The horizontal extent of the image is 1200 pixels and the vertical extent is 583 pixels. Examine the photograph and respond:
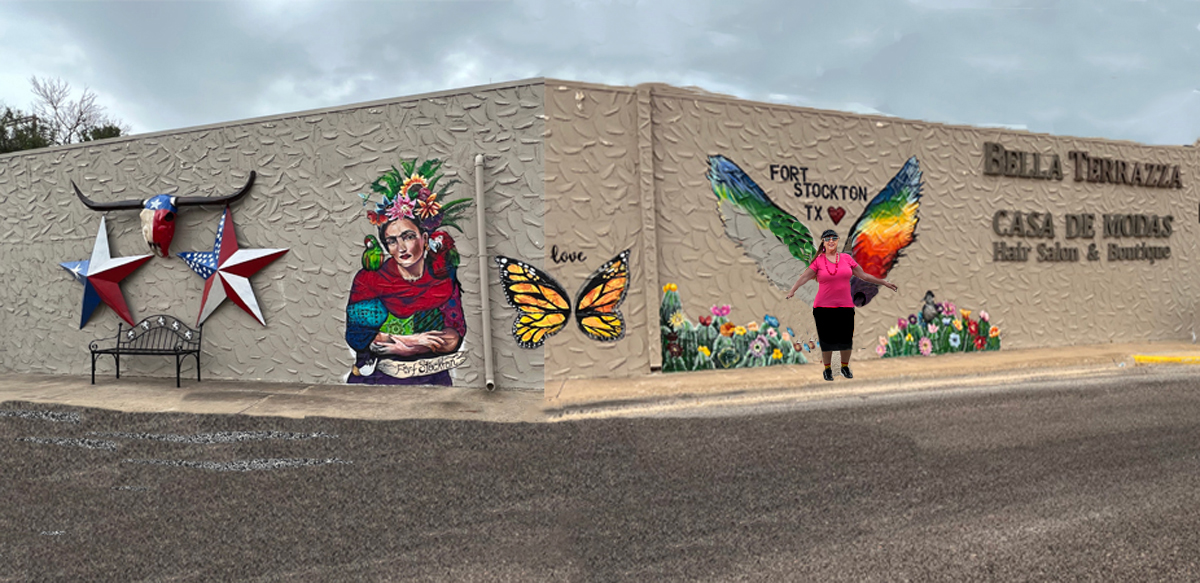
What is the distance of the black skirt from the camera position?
5520 mm

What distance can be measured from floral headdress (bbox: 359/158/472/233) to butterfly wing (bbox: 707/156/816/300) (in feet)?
11.3

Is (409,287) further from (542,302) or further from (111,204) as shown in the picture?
(111,204)

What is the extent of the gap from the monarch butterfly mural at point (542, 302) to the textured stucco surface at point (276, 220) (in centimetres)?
16

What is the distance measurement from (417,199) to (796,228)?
522cm

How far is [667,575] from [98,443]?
5.93 metres

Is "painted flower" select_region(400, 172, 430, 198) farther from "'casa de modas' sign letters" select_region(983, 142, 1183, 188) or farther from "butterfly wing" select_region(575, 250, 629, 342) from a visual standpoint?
"'casa de modas' sign letters" select_region(983, 142, 1183, 188)

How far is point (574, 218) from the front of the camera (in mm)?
9062

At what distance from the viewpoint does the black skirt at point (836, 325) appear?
18.1 ft

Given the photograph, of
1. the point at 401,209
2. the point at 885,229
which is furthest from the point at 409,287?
the point at 885,229

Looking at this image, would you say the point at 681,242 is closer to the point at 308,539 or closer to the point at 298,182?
the point at 298,182

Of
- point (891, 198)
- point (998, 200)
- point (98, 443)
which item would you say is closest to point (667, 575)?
point (98, 443)

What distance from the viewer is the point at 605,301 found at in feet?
30.3

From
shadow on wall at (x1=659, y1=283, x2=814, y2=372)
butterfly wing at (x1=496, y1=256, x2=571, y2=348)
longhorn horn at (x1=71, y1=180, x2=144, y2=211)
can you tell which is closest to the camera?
butterfly wing at (x1=496, y1=256, x2=571, y2=348)

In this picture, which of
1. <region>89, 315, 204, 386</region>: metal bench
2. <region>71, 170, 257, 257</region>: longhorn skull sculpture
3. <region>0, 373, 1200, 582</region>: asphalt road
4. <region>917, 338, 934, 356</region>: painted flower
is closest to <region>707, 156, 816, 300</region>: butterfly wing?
<region>917, 338, 934, 356</region>: painted flower
